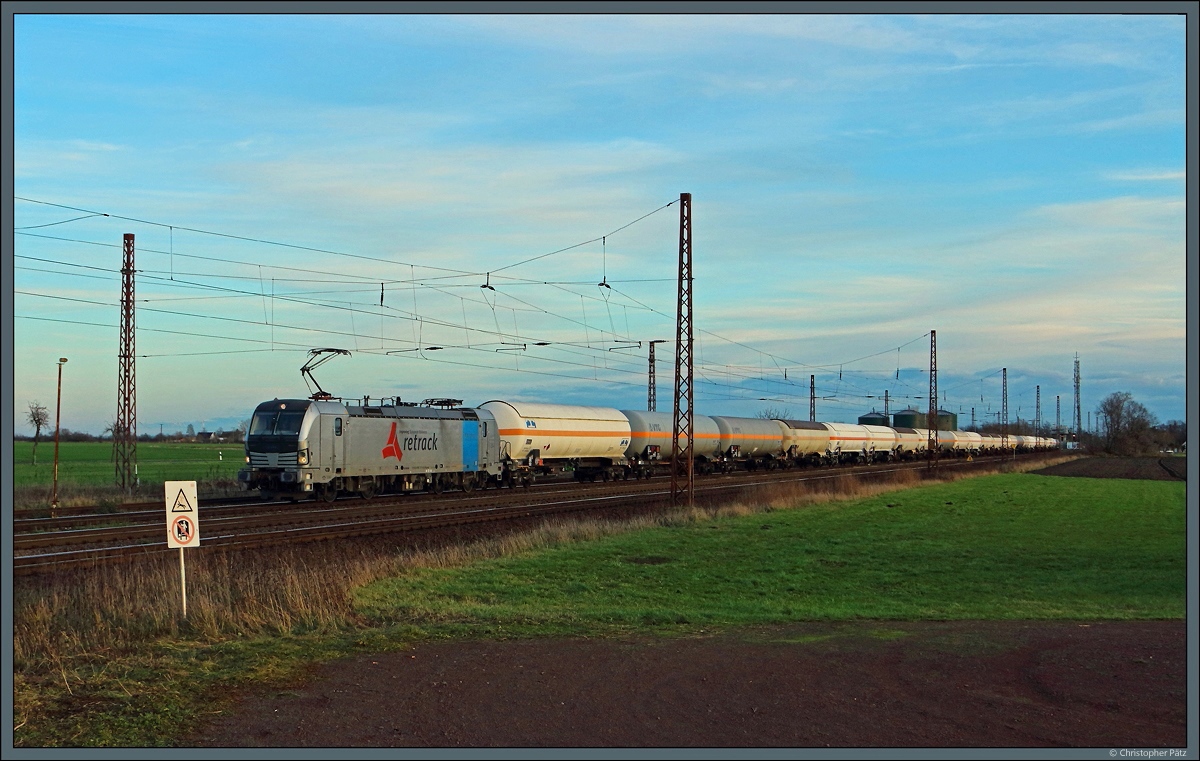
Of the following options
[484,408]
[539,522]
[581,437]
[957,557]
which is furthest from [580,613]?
[581,437]

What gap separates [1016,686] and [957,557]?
13.3 metres

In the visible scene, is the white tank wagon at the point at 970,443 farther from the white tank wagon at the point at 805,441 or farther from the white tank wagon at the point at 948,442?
the white tank wagon at the point at 805,441

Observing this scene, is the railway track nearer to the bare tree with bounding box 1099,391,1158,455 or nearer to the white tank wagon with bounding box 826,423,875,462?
the white tank wagon with bounding box 826,423,875,462

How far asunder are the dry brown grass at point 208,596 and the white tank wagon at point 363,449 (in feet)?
37.6

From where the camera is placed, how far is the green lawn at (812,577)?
14648 millimetres

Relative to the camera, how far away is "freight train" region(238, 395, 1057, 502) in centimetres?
3334

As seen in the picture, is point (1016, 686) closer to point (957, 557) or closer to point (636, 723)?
point (636, 723)

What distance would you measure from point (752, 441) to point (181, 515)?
51553 millimetres

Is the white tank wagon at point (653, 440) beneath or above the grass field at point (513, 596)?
above

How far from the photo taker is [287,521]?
27.2m

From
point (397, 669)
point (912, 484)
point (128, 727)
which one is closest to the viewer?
point (128, 727)

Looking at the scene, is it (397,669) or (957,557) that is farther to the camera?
(957,557)

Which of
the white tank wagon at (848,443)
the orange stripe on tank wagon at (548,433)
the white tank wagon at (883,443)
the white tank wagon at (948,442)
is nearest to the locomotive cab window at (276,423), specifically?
the orange stripe on tank wagon at (548,433)

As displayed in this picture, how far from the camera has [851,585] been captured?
1802 centimetres
